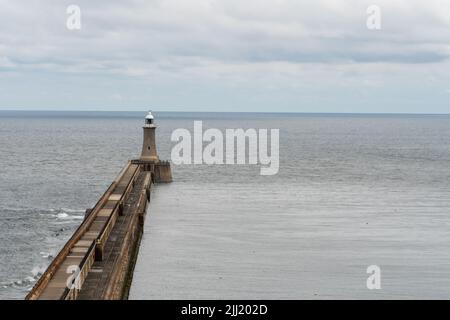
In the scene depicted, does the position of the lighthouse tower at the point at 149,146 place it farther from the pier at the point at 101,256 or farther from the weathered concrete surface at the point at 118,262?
the weathered concrete surface at the point at 118,262

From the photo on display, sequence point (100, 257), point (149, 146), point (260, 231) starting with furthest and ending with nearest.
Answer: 1. point (149, 146)
2. point (260, 231)
3. point (100, 257)

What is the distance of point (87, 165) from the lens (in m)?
92.2

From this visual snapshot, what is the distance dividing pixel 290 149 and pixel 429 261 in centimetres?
9493

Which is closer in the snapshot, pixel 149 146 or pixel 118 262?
pixel 118 262

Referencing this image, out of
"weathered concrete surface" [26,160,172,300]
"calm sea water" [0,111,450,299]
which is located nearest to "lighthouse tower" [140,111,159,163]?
"calm sea water" [0,111,450,299]

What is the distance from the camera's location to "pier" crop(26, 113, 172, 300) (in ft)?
74.7

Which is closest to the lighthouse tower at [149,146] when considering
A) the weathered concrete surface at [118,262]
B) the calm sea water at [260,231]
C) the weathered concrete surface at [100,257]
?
the calm sea water at [260,231]

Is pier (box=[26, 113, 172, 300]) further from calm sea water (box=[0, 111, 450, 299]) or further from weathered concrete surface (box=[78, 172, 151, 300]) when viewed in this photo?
calm sea water (box=[0, 111, 450, 299])

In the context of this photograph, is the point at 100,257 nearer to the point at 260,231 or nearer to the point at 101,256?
the point at 101,256

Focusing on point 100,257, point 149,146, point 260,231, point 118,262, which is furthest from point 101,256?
point 149,146

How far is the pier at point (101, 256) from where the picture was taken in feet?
74.7

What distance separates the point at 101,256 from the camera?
89.9ft
